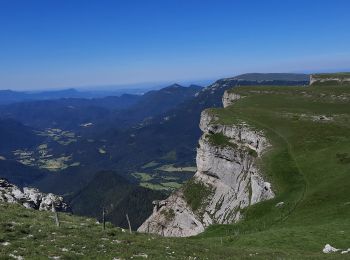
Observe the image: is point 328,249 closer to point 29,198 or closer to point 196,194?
point 29,198

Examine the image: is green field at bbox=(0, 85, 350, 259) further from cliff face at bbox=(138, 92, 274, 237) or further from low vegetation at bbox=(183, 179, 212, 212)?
low vegetation at bbox=(183, 179, 212, 212)

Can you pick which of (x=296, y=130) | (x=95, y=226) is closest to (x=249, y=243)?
(x=95, y=226)

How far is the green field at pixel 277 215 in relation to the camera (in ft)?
105

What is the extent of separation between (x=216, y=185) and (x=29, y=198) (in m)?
74.7

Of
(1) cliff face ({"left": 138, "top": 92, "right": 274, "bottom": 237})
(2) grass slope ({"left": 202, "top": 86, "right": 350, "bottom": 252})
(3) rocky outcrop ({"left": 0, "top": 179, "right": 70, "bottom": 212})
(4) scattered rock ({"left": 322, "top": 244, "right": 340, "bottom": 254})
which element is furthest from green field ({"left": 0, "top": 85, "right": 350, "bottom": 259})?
(3) rocky outcrop ({"left": 0, "top": 179, "right": 70, "bottom": 212})

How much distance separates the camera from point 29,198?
66.4 m

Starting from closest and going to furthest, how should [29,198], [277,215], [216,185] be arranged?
[29,198], [277,215], [216,185]

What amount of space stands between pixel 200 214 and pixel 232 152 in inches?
780

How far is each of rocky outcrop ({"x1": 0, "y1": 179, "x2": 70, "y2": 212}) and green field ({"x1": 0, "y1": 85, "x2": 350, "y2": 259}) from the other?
1464cm

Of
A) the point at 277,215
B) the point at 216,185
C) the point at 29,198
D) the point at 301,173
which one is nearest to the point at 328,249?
the point at 277,215

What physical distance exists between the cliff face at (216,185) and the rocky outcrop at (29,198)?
47.1 metres

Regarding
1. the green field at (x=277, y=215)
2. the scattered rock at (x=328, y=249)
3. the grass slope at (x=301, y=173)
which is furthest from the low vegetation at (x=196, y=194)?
the scattered rock at (x=328, y=249)

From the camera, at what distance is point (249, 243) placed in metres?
48.3

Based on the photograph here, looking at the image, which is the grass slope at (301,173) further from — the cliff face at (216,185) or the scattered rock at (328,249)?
the cliff face at (216,185)
